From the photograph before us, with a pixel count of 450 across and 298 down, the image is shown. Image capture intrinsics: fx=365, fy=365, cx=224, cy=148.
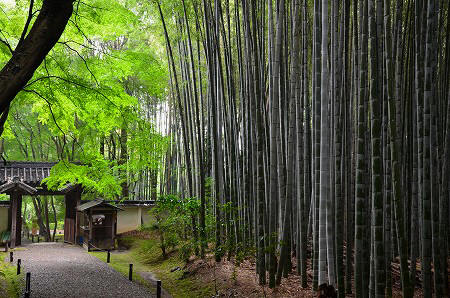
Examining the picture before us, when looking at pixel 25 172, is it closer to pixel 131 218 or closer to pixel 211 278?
pixel 131 218

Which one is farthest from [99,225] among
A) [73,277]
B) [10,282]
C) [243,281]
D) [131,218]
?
[243,281]

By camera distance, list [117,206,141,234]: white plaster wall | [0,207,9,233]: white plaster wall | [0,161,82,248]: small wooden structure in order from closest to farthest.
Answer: [0,161,82,248]: small wooden structure
[0,207,9,233]: white plaster wall
[117,206,141,234]: white plaster wall

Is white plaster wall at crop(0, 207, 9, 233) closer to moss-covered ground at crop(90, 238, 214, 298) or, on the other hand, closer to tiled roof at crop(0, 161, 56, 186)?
tiled roof at crop(0, 161, 56, 186)

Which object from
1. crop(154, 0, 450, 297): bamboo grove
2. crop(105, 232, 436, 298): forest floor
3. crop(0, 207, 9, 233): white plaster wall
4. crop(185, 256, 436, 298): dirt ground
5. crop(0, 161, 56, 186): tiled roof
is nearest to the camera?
crop(154, 0, 450, 297): bamboo grove

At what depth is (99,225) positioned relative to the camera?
1108 cm

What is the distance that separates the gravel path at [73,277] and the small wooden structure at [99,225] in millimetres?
1137

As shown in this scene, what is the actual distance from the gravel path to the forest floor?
0.59 meters

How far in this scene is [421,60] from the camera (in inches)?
166

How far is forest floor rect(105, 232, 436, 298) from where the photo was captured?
512cm

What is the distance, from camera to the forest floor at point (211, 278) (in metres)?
5.12

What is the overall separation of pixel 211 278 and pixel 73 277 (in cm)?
269

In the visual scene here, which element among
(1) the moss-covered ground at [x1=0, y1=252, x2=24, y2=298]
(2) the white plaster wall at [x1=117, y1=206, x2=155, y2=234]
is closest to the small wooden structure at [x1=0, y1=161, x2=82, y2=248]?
(2) the white plaster wall at [x1=117, y1=206, x2=155, y2=234]

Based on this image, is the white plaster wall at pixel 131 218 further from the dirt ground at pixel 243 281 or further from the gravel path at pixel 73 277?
the dirt ground at pixel 243 281

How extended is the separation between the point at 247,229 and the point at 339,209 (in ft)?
Result: 10.7
